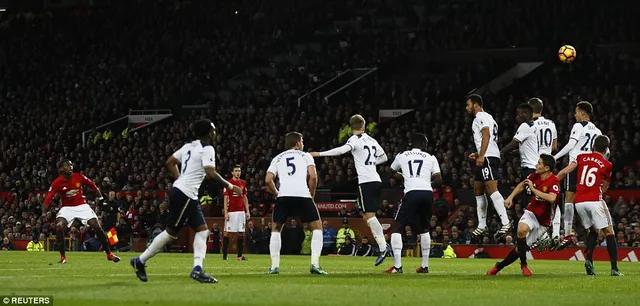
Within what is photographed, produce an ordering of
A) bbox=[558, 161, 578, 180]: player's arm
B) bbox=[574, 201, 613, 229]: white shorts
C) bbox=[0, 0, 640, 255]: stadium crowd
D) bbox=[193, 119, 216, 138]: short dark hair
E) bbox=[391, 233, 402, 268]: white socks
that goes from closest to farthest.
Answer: bbox=[193, 119, 216, 138]: short dark hair, bbox=[574, 201, 613, 229]: white shorts, bbox=[558, 161, 578, 180]: player's arm, bbox=[391, 233, 402, 268]: white socks, bbox=[0, 0, 640, 255]: stadium crowd

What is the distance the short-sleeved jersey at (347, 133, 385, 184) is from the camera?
785 inches

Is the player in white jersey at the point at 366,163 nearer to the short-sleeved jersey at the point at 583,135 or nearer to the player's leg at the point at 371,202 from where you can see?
the player's leg at the point at 371,202

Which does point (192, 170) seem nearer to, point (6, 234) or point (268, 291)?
point (268, 291)

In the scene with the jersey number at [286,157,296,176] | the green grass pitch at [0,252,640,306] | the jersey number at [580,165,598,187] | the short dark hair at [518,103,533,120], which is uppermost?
the short dark hair at [518,103,533,120]

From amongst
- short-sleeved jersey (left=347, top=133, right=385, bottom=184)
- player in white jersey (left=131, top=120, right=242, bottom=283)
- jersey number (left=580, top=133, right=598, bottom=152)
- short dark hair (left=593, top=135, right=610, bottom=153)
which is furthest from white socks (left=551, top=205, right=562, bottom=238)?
player in white jersey (left=131, top=120, right=242, bottom=283)

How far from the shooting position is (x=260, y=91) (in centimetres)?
4934

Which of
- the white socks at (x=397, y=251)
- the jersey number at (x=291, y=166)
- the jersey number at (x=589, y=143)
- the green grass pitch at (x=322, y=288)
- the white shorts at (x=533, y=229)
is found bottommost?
the green grass pitch at (x=322, y=288)

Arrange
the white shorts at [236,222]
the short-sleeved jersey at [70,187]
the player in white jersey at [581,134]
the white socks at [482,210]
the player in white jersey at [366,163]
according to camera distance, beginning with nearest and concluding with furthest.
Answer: the player in white jersey at [366,163] → the player in white jersey at [581,134] → the white socks at [482,210] → the short-sleeved jersey at [70,187] → the white shorts at [236,222]

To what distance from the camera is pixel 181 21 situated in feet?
193

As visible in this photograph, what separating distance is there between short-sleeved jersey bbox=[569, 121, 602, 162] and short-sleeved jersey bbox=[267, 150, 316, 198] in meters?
5.52

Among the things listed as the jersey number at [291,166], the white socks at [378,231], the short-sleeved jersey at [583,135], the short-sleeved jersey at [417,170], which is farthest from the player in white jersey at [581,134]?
the jersey number at [291,166]

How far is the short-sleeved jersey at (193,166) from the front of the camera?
614 inches

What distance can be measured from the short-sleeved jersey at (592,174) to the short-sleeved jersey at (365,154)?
362 cm

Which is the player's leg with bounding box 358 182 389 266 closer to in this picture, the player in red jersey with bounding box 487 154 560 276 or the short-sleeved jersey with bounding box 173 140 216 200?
the player in red jersey with bounding box 487 154 560 276
